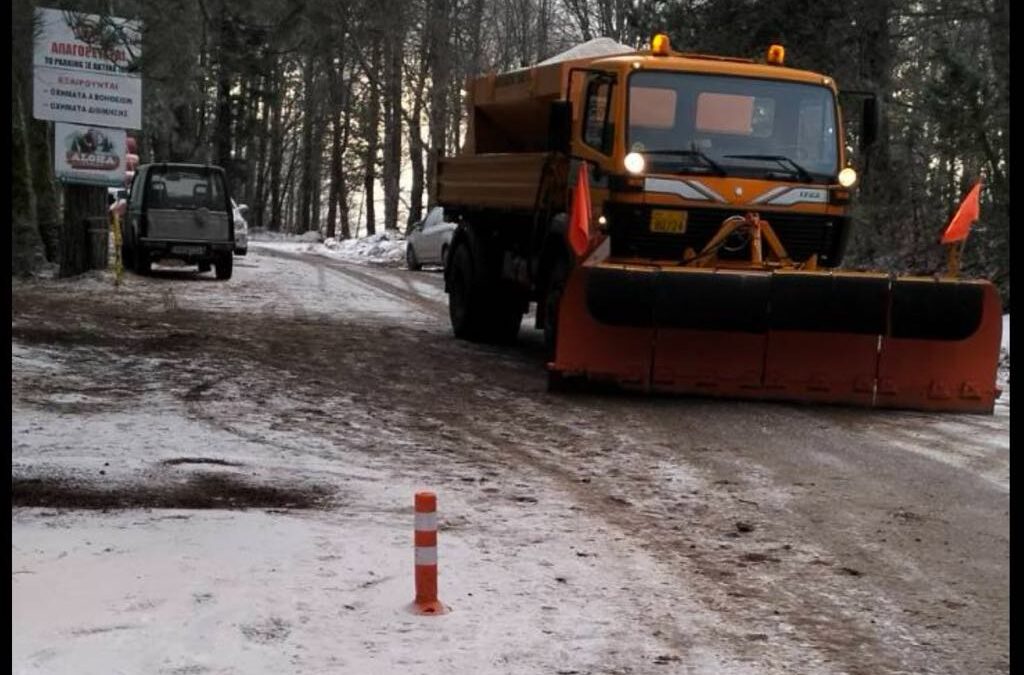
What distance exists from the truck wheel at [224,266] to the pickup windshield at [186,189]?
92 centimetres

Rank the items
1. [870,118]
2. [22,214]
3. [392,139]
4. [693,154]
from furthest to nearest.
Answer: [392,139] → [22,214] → [870,118] → [693,154]

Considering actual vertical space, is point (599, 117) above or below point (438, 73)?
below

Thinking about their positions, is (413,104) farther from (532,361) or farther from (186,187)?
(532,361)

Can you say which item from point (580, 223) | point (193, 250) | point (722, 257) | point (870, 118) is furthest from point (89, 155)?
point (870, 118)

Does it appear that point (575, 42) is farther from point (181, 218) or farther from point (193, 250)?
point (193, 250)

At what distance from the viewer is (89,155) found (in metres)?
19.5

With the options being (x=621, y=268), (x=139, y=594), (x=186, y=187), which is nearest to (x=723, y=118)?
(x=621, y=268)

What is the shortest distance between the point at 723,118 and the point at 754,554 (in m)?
5.51

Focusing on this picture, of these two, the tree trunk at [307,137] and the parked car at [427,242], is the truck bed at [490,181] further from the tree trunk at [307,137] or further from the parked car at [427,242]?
the tree trunk at [307,137]

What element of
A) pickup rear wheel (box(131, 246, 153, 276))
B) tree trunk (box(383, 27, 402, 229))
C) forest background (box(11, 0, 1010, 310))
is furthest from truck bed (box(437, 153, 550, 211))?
tree trunk (box(383, 27, 402, 229))

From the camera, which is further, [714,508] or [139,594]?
[714,508]

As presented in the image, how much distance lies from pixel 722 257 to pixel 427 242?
18626 millimetres

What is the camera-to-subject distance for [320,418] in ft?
29.2

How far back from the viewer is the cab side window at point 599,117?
10.7 m
